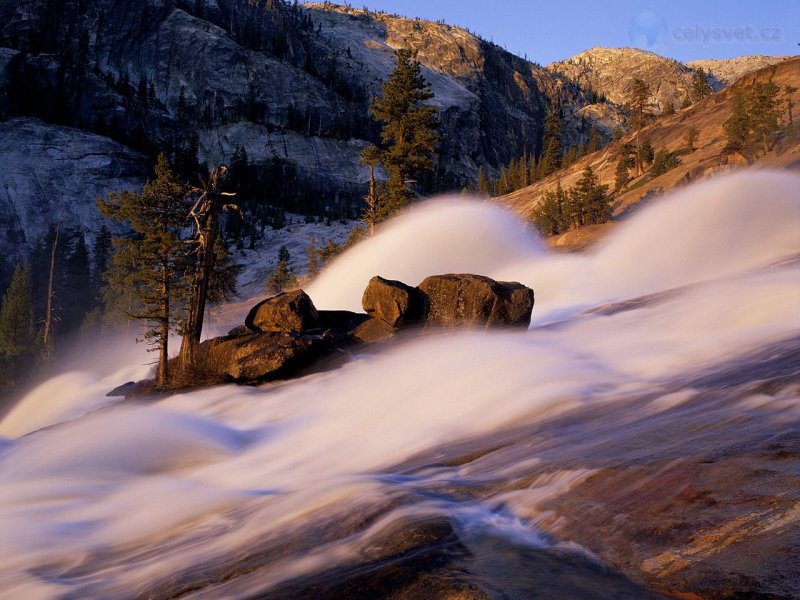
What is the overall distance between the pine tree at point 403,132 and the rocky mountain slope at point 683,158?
30.2 ft

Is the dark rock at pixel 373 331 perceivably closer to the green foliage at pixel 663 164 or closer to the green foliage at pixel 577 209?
the green foliage at pixel 577 209

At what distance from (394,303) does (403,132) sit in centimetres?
1795

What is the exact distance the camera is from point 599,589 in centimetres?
334

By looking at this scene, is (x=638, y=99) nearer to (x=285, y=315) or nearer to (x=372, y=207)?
(x=372, y=207)

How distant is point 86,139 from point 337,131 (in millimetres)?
74592

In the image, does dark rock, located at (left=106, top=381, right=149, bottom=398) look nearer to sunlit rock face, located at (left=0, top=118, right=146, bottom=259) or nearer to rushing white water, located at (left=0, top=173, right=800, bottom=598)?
rushing white water, located at (left=0, top=173, right=800, bottom=598)

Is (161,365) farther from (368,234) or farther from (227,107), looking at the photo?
(227,107)

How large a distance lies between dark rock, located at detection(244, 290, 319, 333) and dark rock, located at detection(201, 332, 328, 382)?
38.7 inches

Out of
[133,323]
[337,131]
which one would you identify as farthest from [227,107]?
[133,323]

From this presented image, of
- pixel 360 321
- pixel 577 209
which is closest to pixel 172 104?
pixel 577 209

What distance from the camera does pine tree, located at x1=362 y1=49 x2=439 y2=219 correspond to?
1232 inches

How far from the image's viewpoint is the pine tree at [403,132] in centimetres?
3128

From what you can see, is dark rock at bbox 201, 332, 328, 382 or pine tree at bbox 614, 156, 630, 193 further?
pine tree at bbox 614, 156, 630, 193

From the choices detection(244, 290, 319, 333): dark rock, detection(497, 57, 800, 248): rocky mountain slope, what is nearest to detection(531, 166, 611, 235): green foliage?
detection(497, 57, 800, 248): rocky mountain slope
